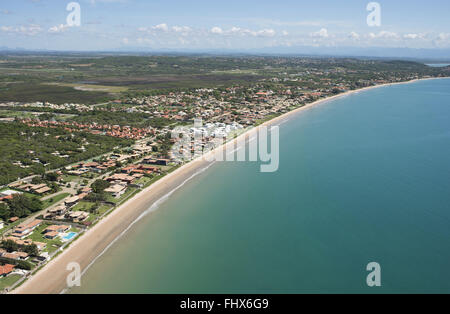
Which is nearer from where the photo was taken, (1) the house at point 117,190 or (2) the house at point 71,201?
(2) the house at point 71,201

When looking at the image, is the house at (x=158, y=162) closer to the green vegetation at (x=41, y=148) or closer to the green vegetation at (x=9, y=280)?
the green vegetation at (x=41, y=148)

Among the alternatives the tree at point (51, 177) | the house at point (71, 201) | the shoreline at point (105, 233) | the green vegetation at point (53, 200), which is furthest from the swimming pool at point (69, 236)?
the tree at point (51, 177)

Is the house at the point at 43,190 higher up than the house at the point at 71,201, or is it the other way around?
the house at the point at 43,190

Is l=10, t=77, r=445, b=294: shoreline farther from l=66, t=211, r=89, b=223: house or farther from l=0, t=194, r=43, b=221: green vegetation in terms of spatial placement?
l=0, t=194, r=43, b=221: green vegetation

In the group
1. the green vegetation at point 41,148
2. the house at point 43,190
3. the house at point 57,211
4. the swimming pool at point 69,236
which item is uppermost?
the green vegetation at point 41,148

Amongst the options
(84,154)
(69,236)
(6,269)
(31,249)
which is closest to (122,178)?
(69,236)

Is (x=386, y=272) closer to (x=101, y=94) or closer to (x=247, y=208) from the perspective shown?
(x=247, y=208)

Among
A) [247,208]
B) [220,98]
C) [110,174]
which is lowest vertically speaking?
[247,208]

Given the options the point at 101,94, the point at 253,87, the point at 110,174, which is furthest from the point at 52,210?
the point at 253,87
